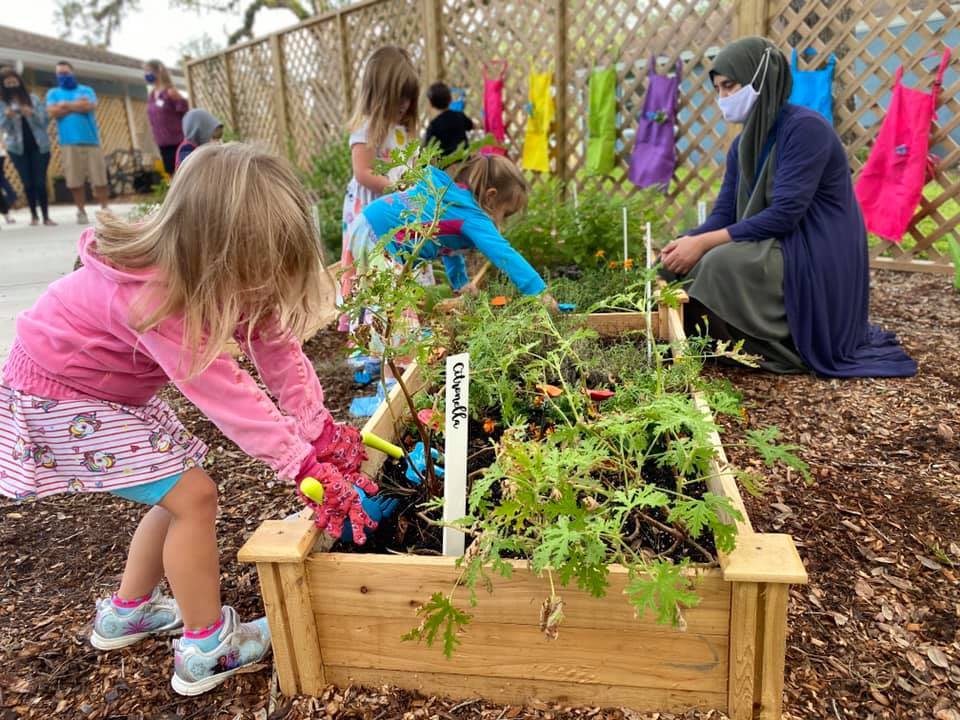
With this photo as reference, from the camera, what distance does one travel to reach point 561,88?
5695 mm

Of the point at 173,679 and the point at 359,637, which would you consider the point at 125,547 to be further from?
the point at 359,637

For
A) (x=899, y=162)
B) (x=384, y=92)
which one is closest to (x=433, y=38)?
(x=384, y=92)

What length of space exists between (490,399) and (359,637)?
0.63 metres

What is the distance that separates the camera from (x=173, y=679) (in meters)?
1.34

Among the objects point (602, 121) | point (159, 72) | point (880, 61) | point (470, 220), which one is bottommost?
point (470, 220)

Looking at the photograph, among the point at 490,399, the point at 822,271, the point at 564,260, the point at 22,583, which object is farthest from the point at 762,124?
the point at 22,583

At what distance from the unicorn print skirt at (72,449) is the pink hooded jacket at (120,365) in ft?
0.09

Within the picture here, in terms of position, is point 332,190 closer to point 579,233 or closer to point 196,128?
point 196,128

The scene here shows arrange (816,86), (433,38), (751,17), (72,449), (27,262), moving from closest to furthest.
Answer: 1. (72,449)
2. (816,86)
3. (751,17)
4. (27,262)
5. (433,38)

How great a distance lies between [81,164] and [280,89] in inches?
95.8

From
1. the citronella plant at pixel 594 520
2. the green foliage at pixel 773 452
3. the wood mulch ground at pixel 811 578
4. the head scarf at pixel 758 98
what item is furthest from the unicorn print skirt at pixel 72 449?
the head scarf at pixel 758 98

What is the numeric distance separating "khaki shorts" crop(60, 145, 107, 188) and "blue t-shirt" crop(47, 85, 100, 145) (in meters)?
0.07

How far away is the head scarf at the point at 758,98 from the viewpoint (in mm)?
2631

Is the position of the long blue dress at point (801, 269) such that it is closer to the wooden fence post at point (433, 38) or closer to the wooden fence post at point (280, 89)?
the wooden fence post at point (433, 38)
